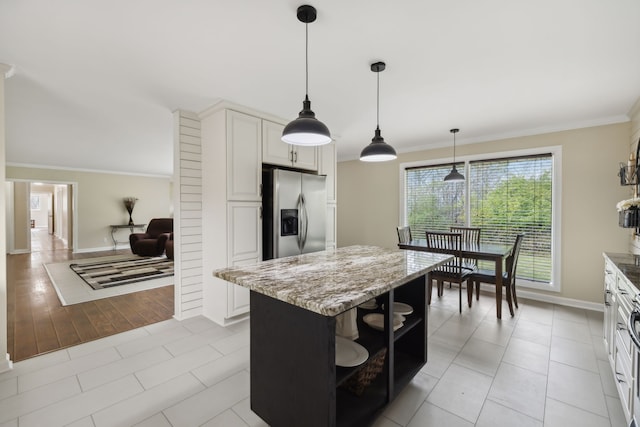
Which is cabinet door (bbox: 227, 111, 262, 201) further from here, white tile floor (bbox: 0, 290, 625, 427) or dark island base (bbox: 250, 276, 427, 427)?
dark island base (bbox: 250, 276, 427, 427)

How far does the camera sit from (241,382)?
2.14 m

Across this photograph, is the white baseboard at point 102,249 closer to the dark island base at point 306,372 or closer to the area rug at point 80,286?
the area rug at point 80,286

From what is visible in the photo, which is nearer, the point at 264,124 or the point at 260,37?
the point at 260,37

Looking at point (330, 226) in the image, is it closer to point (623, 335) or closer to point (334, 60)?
point (334, 60)

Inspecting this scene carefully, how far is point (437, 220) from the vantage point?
4.89 m

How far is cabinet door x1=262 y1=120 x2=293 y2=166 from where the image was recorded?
341 cm

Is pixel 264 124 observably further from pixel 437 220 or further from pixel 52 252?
pixel 52 252

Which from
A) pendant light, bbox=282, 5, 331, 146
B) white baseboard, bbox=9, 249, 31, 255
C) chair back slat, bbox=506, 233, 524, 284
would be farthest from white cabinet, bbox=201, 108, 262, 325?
white baseboard, bbox=9, 249, 31, 255

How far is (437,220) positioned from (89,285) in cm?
582

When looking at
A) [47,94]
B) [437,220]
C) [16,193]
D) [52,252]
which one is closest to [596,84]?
[437,220]

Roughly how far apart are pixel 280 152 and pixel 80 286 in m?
3.94

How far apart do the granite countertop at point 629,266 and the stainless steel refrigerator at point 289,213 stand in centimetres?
278

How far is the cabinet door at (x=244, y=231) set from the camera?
310cm

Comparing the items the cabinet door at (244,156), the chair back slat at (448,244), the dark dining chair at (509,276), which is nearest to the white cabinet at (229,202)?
the cabinet door at (244,156)
